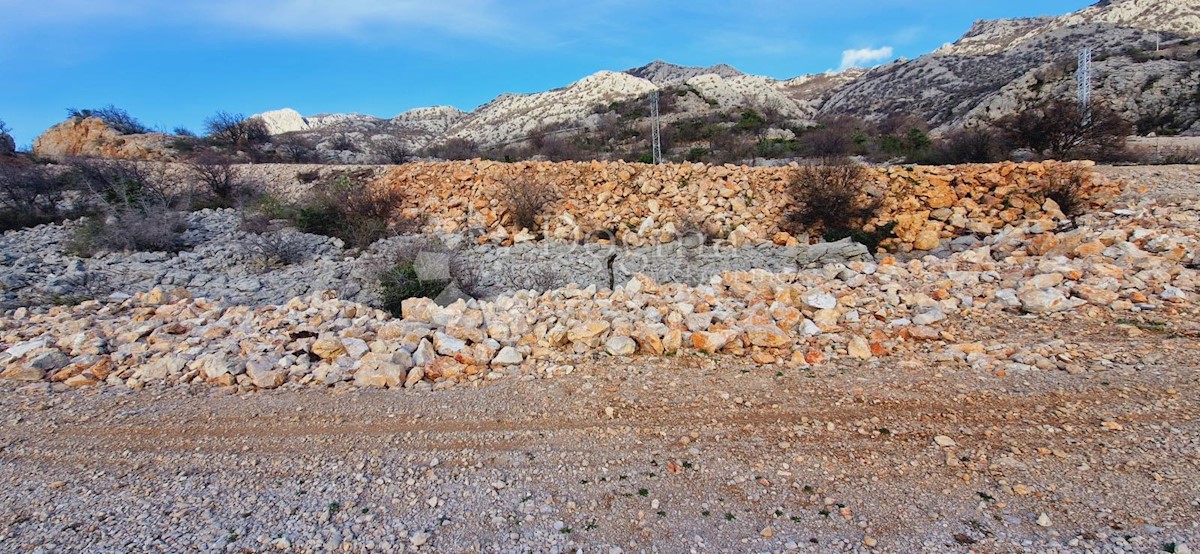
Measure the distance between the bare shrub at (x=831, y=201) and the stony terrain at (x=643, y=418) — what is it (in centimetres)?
372

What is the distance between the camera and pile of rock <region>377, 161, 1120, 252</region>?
8.64 m

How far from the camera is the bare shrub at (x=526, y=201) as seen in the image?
10.1 metres

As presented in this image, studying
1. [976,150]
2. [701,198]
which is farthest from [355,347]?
[976,150]

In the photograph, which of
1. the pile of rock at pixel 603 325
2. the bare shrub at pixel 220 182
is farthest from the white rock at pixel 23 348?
the bare shrub at pixel 220 182

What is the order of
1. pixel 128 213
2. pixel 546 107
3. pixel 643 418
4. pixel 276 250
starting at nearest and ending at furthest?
pixel 643 418 → pixel 276 250 → pixel 128 213 → pixel 546 107

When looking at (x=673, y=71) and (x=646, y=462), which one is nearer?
(x=646, y=462)

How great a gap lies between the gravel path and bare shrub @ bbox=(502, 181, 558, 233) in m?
6.52

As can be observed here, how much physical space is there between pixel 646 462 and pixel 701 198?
783 cm

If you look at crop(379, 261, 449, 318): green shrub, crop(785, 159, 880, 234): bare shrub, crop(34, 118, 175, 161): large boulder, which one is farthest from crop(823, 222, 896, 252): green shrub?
crop(34, 118, 175, 161): large boulder

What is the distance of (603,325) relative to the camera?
4.39 m

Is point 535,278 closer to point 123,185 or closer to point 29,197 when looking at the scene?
point 123,185

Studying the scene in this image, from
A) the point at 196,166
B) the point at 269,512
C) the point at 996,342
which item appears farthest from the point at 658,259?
the point at 196,166

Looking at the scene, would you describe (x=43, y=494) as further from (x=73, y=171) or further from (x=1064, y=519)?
(x=73, y=171)

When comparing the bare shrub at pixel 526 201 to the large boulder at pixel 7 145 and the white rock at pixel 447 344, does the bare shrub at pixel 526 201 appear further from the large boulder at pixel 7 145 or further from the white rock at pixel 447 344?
the large boulder at pixel 7 145
